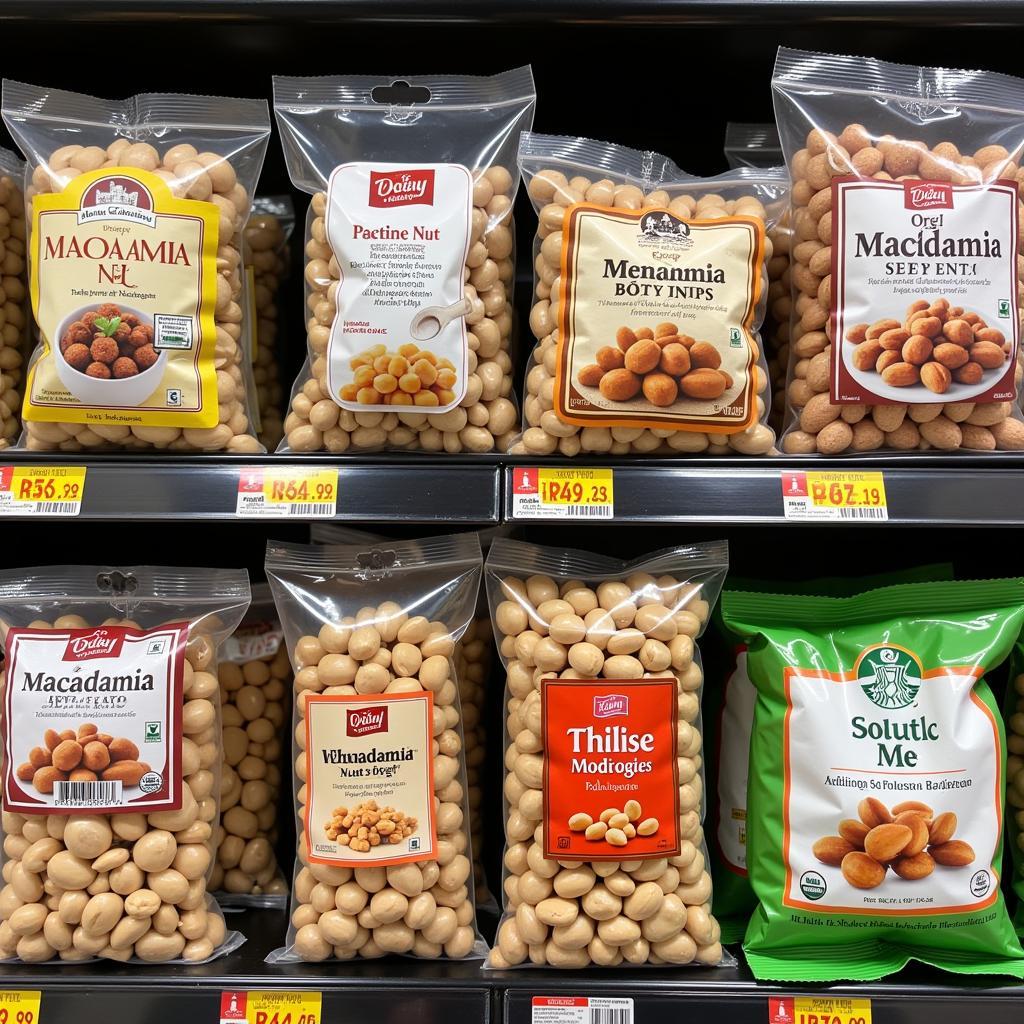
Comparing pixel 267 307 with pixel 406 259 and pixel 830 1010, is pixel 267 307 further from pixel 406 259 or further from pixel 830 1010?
pixel 830 1010

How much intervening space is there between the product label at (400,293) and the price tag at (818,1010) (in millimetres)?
792

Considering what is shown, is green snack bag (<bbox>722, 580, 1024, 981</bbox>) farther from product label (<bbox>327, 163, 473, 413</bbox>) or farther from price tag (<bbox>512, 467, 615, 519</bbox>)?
product label (<bbox>327, 163, 473, 413</bbox>)

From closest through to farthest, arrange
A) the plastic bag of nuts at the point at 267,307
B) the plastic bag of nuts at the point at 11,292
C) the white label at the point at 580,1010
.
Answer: the white label at the point at 580,1010
the plastic bag of nuts at the point at 11,292
the plastic bag of nuts at the point at 267,307

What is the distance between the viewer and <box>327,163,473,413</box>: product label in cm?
102

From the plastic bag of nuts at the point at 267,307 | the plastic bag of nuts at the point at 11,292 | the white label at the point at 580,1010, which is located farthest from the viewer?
the plastic bag of nuts at the point at 267,307

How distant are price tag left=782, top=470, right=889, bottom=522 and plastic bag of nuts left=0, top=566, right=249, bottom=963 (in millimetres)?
759

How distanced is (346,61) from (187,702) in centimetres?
90

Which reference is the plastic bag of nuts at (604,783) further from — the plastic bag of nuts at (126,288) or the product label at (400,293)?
the plastic bag of nuts at (126,288)

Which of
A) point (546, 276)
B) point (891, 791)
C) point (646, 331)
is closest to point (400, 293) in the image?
point (546, 276)

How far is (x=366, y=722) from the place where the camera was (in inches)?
40.4

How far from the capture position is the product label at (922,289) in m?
1.00

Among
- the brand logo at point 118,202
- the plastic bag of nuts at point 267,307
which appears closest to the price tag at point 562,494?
the plastic bag of nuts at point 267,307

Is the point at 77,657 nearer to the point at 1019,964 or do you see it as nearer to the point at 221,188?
the point at 221,188

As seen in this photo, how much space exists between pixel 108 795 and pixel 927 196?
120cm
